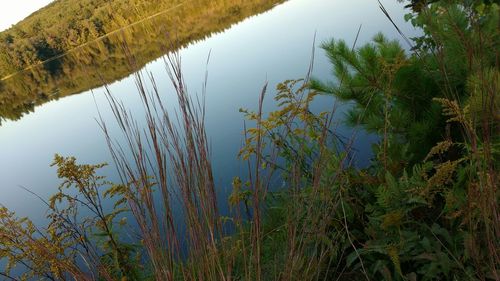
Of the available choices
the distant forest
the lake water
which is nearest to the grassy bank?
the distant forest

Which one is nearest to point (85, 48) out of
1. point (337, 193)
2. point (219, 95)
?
point (219, 95)

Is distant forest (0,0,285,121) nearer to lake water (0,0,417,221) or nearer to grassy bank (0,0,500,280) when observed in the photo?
grassy bank (0,0,500,280)

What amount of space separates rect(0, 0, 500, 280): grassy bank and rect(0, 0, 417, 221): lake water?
2038mm

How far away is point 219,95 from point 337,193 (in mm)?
7637

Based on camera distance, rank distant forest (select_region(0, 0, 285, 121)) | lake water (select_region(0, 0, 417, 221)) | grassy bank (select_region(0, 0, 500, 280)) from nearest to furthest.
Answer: grassy bank (select_region(0, 0, 500, 280)), lake water (select_region(0, 0, 417, 221)), distant forest (select_region(0, 0, 285, 121))

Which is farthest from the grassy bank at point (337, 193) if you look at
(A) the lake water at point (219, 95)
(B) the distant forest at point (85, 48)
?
(A) the lake water at point (219, 95)

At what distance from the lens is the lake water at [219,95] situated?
23.3ft

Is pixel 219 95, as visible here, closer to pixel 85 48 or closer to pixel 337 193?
pixel 337 193

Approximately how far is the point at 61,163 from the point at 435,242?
1827mm

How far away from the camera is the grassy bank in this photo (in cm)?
113

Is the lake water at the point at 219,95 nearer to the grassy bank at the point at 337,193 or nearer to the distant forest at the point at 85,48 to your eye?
the distant forest at the point at 85,48

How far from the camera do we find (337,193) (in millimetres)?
1802

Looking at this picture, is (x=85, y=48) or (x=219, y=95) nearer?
(x=219, y=95)

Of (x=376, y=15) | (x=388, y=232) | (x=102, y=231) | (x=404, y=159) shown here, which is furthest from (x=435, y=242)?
A: (x=376, y=15)
